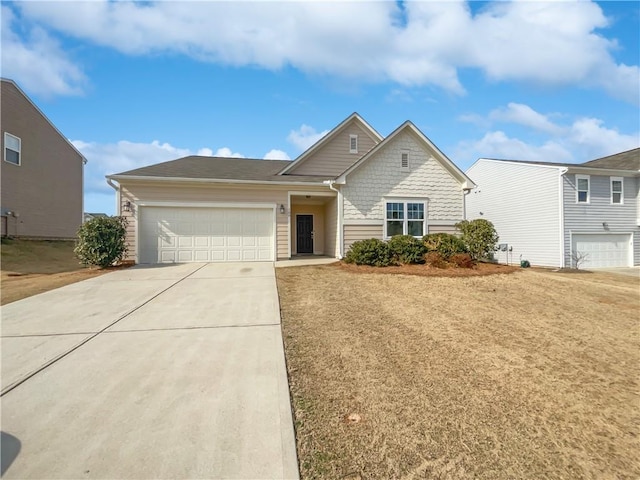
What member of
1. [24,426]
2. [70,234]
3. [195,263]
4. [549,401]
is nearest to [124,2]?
[195,263]

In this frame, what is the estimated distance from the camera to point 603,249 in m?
17.3

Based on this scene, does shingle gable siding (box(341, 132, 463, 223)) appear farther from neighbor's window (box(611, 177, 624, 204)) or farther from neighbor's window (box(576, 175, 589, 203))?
neighbor's window (box(611, 177, 624, 204))

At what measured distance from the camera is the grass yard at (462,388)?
253 centimetres

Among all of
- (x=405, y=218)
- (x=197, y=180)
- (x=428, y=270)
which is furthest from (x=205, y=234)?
(x=428, y=270)

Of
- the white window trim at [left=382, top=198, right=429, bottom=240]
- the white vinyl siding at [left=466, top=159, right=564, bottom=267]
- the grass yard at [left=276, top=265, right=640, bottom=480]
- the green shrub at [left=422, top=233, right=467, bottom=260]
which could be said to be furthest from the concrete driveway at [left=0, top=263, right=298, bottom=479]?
the white vinyl siding at [left=466, top=159, right=564, bottom=267]

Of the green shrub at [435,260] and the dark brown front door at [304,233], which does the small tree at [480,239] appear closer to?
the green shrub at [435,260]

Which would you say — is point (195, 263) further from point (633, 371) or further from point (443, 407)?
point (633, 371)

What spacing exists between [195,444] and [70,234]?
949 inches

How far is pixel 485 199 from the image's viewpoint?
71.6ft

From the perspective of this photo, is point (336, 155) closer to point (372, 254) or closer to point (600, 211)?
point (372, 254)

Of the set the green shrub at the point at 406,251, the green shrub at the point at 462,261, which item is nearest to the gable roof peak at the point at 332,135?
the green shrub at the point at 406,251

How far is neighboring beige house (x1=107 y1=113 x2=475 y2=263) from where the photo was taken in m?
12.8

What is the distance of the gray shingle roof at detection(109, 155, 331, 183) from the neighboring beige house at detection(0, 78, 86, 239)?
8486 mm

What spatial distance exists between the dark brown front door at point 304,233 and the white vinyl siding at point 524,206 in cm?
1217
